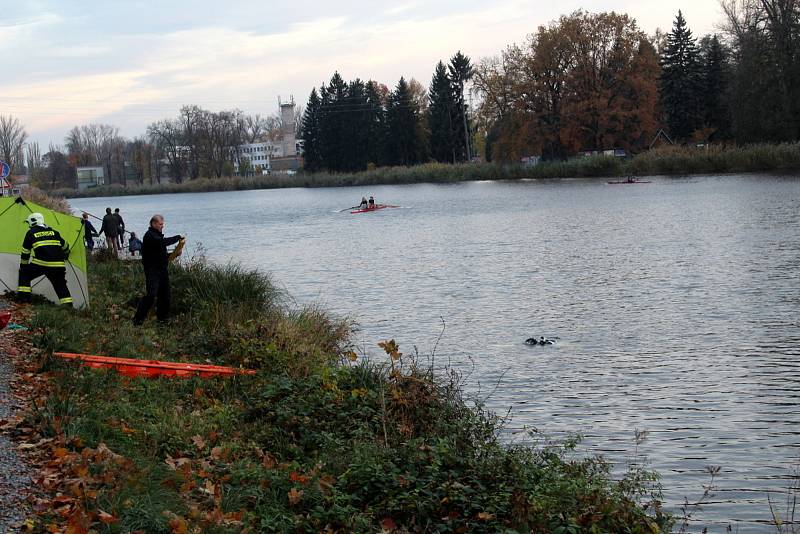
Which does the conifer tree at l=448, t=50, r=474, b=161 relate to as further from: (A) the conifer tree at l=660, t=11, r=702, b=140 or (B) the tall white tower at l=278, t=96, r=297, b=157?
(B) the tall white tower at l=278, t=96, r=297, b=157

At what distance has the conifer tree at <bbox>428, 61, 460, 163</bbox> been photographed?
365 ft

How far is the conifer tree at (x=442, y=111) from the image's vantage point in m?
111

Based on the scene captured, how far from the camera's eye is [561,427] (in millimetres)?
11977

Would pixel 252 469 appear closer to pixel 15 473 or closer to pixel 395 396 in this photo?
pixel 15 473

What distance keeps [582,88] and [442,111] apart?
30.2m

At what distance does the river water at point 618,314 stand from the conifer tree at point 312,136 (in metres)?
75.5

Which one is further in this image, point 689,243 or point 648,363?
point 689,243

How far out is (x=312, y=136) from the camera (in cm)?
12281

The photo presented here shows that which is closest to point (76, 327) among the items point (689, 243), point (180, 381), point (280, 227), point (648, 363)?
point (180, 381)

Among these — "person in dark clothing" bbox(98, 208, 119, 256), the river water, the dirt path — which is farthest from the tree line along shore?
the dirt path

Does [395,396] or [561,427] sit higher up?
[395,396]

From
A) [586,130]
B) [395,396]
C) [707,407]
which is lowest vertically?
[707,407]

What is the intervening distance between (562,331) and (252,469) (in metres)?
11.0

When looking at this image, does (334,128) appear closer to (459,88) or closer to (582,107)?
(459,88)
